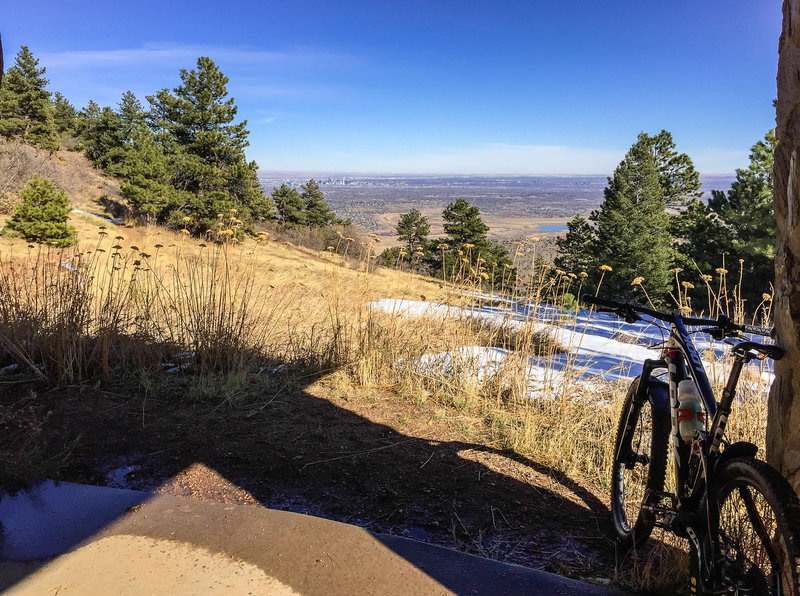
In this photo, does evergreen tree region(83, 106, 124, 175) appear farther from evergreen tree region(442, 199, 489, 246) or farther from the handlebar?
the handlebar

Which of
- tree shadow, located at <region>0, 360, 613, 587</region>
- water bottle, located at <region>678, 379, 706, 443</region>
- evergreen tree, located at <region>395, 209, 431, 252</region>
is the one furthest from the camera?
Answer: evergreen tree, located at <region>395, 209, 431, 252</region>

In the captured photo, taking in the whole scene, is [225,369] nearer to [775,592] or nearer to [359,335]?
[359,335]

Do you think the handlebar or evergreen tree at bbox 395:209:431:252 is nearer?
the handlebar

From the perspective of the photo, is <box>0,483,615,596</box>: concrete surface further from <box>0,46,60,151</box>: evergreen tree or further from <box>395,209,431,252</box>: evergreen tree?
<box>395,209,431,252</box>: evergreen tree

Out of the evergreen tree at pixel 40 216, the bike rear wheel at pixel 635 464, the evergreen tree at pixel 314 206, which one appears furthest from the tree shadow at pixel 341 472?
the evergreen tree at pixel 314 206

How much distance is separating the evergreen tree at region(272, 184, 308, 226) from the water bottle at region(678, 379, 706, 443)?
36795 millimetres

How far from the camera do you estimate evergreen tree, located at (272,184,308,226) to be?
37.3m

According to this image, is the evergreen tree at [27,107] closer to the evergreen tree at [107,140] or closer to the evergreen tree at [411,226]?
the evergreen tree at [107,140]

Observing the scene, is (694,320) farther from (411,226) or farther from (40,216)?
(411,226)

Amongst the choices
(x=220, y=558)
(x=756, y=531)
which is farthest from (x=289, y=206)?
(x=756, y=531)

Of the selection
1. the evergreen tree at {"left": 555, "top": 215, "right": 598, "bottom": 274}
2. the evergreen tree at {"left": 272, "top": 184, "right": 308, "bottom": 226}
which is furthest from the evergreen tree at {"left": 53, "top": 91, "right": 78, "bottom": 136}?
the evergreen tree at {"left": 555, "top": 215, "right": 598, "bottom": 274}

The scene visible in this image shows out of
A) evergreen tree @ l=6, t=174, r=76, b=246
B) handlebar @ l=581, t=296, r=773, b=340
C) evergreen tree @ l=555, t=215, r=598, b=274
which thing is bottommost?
evergreen tree @ l=555, t=215, r=598, b=274

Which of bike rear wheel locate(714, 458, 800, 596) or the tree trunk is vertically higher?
the tree trunk

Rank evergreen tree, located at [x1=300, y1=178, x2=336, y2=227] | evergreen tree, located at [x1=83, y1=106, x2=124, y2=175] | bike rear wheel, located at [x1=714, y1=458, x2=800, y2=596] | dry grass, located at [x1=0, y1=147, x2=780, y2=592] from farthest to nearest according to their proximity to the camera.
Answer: evergreen tree, located at [x1=300, y1=178, x2=336, y2=227], evergreen tree, located at [x1=83, y1=106, x2=124, y2=175], dry grass, located at [x1=0, y1=147, x2=780, y2=592], bike rear wheel, located at [x1=714, y1=458, x2=800, y2=596]
